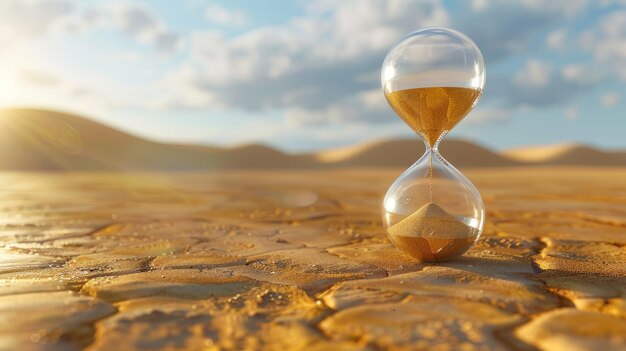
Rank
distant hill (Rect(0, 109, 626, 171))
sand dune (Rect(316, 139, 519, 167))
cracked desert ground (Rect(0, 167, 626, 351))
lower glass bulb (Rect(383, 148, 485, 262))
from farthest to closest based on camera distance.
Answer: sand dune (Rect(316, 139, 519, 167)) < distant hill (Rect(0, 109, 626, 171)) < lower glass bulb (Rect(383, 148, 485, 262)) < cracked desert ground (Rect(0, 167, 626, 351))

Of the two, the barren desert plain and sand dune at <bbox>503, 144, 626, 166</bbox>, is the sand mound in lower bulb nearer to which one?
the barren desert plain

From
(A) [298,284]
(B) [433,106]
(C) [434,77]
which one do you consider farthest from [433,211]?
(A) [298,284]

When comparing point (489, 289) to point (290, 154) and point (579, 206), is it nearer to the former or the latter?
point (579, 206)

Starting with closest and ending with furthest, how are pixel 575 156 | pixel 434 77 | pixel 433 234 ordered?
pixel 434 77
pixel 433 234
pixel 575 156

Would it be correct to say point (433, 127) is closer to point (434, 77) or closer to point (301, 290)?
point (434, 77)

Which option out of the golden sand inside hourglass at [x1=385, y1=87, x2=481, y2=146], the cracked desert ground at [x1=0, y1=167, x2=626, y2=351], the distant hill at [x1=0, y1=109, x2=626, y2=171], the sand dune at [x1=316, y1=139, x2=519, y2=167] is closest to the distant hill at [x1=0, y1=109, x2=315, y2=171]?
the distant hill at [x1=0, y1=109, x2=626, y2=171]

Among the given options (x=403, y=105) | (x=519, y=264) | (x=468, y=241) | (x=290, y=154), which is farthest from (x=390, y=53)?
(x=290, y=154)

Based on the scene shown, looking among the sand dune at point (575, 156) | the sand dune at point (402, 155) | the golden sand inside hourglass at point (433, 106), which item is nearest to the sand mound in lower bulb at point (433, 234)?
the golden sand inside hourglass at point (433, 106)
